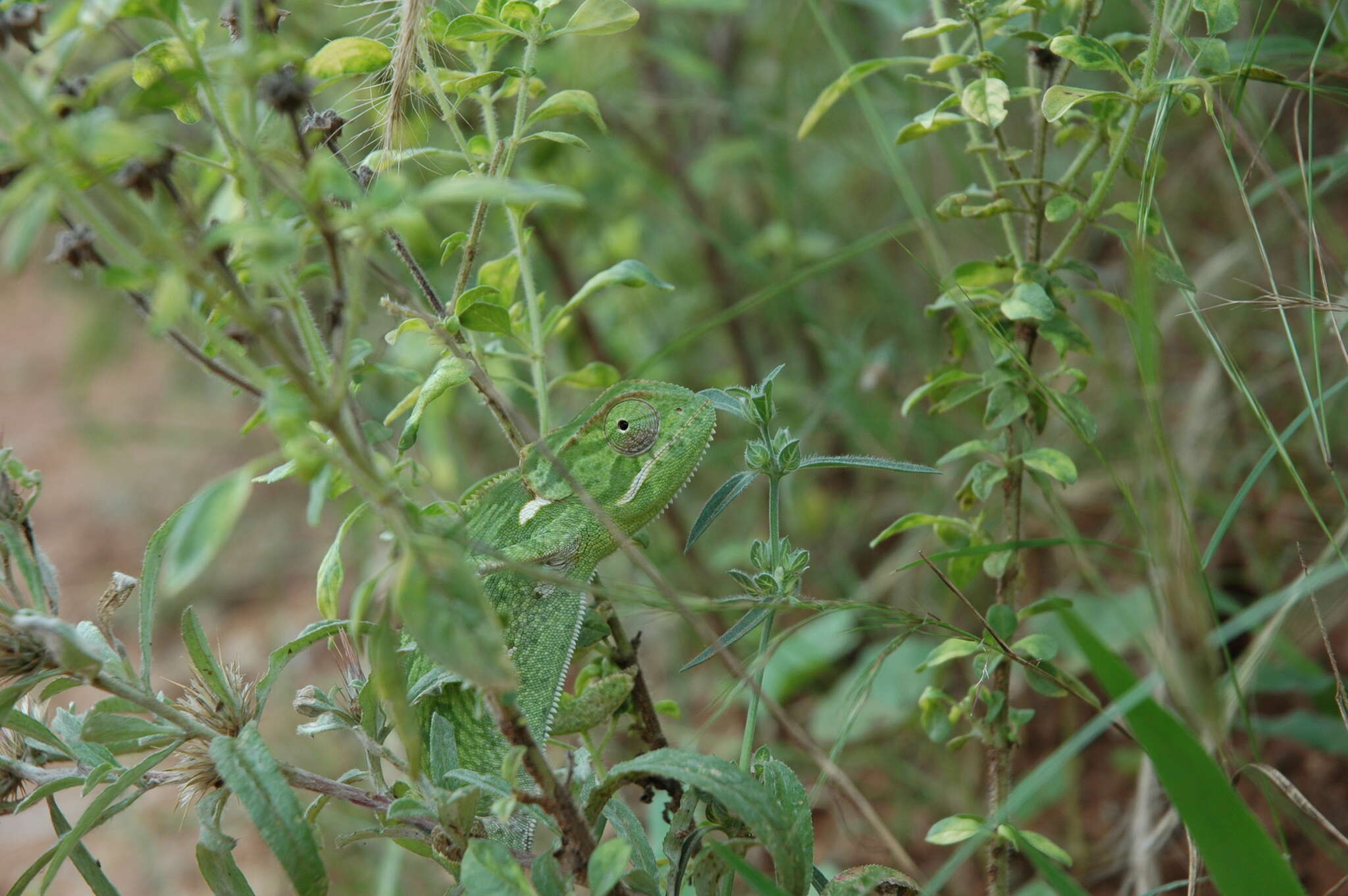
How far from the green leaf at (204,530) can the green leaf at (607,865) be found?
396 millimetres

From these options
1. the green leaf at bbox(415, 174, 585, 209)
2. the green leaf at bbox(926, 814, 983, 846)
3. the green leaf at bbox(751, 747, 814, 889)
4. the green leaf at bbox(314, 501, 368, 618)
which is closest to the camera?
the green leaf at bbox(415, 174, 585, 209)

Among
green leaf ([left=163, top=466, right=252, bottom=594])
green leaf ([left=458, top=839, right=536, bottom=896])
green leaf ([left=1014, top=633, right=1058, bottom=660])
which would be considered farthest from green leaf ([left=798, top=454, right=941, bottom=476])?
green leaf ([left=163, top=466, right=252, bottom=594])

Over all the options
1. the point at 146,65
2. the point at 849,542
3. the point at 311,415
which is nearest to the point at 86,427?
the point at 849,542

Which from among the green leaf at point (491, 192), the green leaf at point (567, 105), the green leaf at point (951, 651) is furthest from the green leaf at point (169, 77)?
the green leaf at point (951, 651)

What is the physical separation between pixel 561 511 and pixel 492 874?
2.29 ft

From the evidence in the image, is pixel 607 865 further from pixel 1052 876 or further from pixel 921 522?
pixel 921 522

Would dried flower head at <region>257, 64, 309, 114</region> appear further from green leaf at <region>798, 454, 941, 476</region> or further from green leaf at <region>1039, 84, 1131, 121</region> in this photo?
green leaf at <region>1039, 84, 1131, 121</region>

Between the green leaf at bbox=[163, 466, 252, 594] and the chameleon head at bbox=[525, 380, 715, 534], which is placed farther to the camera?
the chameleon head at bbox=[525, 380, 715, 534]

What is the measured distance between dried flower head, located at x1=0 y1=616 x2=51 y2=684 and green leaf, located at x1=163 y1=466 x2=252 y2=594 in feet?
1.18

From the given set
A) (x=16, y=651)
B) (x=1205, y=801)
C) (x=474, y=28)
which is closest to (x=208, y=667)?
(x=16, y=651)

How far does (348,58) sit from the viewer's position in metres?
1.05

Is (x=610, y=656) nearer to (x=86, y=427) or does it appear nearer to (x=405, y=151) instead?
(x=405, y=151)

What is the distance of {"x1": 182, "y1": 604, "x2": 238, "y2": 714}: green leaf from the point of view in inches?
40.3

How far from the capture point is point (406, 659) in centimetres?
130
